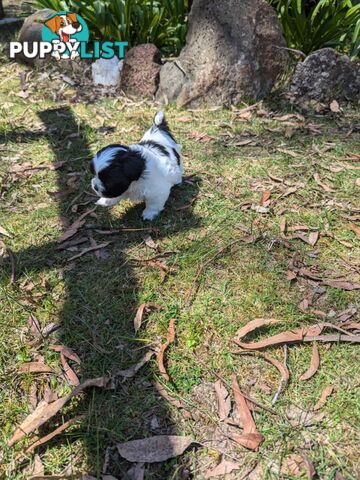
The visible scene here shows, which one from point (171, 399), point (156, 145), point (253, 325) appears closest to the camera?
point (171, 399)

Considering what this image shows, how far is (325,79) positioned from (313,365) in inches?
150

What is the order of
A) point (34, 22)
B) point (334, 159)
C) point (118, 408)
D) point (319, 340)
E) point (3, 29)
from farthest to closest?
point (3, 29) → point (34, 22) → point (334, 159) → point (319, 340) → point (118, 408)

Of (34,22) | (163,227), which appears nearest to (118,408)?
(163,227)

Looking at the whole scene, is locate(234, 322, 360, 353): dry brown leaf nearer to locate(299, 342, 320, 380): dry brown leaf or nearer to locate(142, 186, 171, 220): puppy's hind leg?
locate(299, 342, 320, 380): dry brown leaf

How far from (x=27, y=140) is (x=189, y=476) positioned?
3.81 m

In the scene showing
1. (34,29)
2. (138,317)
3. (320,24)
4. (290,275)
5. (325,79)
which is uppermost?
(320,24)

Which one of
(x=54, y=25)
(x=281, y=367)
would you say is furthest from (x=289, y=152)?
(x=54, y=25)

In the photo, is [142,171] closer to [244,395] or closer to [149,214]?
[149,214]

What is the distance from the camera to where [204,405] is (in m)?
2.26

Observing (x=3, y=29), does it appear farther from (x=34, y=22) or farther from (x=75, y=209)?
(x=75, y=209)

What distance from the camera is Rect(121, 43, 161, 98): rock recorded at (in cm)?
550

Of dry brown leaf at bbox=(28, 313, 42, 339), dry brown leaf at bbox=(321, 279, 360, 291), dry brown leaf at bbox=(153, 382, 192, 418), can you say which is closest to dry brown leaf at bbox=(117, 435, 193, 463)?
dry brown leaf at bbox=(153, 382, 192, 418)

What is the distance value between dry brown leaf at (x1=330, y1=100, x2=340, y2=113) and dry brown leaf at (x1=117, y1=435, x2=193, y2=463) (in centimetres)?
417

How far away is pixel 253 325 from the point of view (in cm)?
261
